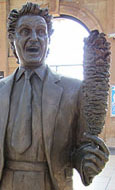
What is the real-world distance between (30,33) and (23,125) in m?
0.50

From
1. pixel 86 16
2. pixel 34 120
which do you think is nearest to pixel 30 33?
pixel 34 120

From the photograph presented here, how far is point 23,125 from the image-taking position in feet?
5.73

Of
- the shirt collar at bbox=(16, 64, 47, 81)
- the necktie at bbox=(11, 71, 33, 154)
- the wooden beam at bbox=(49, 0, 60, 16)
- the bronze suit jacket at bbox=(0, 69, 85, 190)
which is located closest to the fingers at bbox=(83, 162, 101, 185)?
the bronze suit jacket at bbox=(0, 69, 85, 190)

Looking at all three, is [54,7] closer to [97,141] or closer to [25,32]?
[25,32]

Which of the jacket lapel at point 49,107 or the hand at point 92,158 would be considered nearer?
the hand at point 92,158

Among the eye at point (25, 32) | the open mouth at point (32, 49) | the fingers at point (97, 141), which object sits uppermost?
the eye at point (25, 32)

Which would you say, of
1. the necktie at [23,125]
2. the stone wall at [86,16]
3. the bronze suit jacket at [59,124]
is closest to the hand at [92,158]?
the bronze suit jacket at [59,124]

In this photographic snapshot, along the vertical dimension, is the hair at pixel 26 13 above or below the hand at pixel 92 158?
above

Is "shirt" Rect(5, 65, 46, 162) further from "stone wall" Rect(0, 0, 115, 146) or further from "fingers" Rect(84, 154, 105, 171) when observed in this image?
"stone wall" Rect(0, 0, 115, 146)

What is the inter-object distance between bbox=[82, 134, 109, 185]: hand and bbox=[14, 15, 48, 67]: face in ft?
1.73

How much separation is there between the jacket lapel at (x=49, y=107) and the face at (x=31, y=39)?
0.14m

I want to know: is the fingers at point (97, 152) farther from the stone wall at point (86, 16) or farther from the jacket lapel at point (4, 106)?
the stone wall at point (86, 16)

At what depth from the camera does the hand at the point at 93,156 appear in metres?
1.58

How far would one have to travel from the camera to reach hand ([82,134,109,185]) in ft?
5.18
